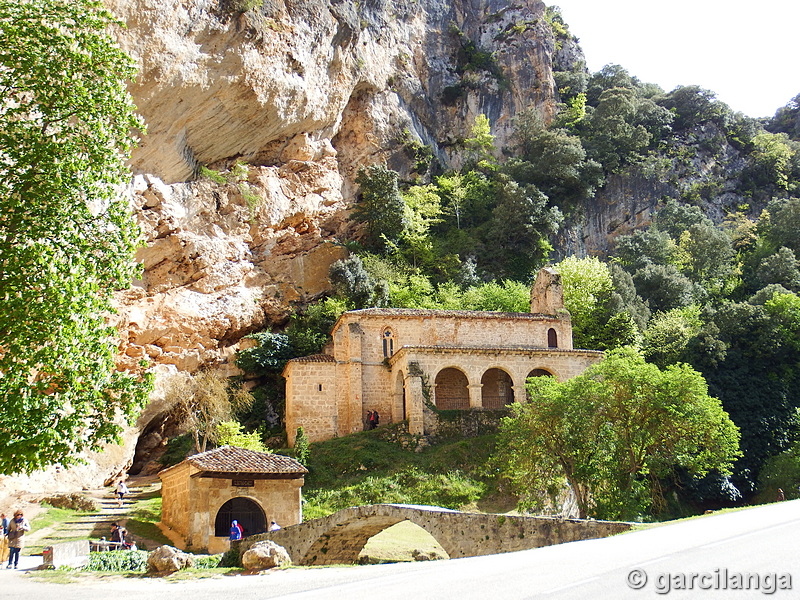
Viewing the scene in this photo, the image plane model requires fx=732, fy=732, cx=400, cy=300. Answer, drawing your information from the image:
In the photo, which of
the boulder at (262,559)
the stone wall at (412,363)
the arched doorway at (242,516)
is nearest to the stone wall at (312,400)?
the stone wall at (412,363)

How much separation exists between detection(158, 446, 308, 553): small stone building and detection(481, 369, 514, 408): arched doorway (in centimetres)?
1845

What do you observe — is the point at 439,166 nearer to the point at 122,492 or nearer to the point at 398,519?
the point at 122,492

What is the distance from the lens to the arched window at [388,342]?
1619 inches

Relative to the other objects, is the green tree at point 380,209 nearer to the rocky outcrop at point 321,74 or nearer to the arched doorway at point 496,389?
the rocky outcrop at point 321,74

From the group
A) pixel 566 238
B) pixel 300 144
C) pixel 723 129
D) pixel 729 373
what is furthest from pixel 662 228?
pixel 300 144

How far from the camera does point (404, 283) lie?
51.2 meters

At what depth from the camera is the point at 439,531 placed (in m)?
20.3

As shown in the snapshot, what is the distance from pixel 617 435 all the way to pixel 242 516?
48.7 ft

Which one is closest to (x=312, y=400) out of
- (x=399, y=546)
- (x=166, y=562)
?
(x=399, y=546)

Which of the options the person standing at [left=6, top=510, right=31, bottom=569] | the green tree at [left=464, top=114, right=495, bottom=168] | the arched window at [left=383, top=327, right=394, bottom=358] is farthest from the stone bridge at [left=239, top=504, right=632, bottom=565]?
the green tree at [left=464, top=114, right=495, bottom=168]

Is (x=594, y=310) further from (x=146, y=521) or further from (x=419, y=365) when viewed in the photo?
(x=146, y=521)

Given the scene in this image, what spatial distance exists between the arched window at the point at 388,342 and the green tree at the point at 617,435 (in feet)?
41.7

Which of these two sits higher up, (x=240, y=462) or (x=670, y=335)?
(x=670, y=335)

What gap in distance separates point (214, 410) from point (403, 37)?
41.8 m
